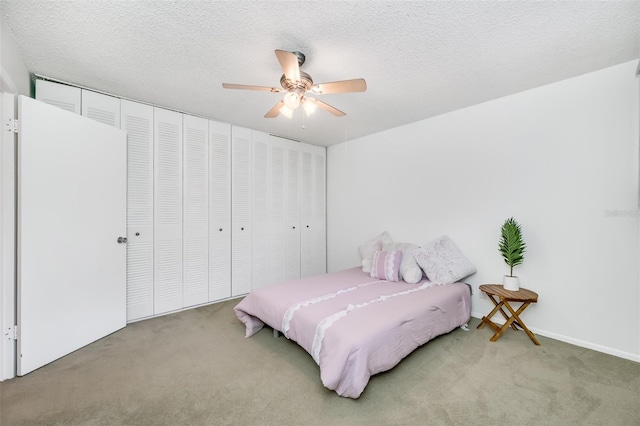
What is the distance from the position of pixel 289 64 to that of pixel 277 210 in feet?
8.84

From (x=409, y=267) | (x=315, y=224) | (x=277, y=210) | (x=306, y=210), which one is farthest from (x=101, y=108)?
(x=409, y=267)

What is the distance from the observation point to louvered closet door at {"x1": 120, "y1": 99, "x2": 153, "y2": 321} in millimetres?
2840

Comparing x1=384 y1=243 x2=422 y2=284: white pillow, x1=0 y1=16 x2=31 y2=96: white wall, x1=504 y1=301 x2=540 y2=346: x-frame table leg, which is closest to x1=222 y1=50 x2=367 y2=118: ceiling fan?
x1=0 y1=16 x2=31 y2=96: white wall

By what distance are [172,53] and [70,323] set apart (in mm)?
2419

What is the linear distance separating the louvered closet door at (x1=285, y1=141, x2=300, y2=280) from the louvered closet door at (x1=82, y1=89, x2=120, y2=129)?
7.25 ft

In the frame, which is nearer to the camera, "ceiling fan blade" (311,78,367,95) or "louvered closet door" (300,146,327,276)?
"ceiling fan blade" (311,78,367,95)

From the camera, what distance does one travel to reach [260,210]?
156 inches

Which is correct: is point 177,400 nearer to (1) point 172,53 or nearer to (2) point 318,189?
(1) point 172,53

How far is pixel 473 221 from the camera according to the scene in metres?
3.02

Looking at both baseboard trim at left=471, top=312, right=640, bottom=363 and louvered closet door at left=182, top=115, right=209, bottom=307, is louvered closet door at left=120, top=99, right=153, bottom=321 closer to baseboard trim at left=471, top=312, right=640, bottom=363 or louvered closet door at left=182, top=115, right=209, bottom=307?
louvered closet door at left=182, top=115, right=209, bottom=307

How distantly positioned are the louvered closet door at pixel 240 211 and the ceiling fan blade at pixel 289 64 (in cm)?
209

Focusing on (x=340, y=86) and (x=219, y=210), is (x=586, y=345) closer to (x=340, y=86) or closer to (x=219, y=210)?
(x=340, y=86)

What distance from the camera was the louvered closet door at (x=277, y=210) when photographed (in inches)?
161

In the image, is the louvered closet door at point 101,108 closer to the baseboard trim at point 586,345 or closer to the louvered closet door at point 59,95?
the louvered closet door at point 59,95
